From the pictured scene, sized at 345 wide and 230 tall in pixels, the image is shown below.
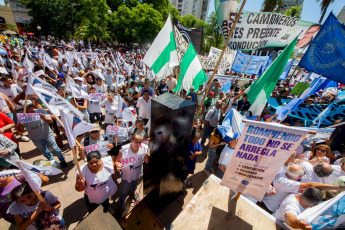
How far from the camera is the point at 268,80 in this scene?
353 cm

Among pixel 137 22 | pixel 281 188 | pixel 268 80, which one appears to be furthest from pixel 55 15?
pixel 281 188

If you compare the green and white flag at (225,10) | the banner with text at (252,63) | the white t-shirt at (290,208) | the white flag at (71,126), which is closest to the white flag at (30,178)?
the white flag at (71,126)

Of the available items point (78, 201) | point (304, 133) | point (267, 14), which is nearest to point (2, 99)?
point (78, 201)

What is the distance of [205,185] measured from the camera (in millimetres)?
2701

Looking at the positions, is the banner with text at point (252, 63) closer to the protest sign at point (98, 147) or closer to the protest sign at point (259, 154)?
the protest sign at point (259, 154)

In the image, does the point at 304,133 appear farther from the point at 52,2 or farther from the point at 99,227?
the point at 52,2

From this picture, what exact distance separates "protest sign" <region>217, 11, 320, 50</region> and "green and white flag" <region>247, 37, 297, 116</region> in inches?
58.0

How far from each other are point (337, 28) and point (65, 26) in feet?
148

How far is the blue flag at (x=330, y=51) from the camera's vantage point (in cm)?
373

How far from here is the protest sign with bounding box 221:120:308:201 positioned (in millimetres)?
2000

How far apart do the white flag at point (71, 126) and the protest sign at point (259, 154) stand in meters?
2.50

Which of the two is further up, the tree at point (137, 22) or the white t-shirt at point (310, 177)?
the tree at point (137, 22)

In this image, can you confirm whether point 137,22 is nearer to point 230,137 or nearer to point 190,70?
point 190,70

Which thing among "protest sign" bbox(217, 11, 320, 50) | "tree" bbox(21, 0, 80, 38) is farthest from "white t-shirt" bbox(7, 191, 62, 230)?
"tree" bbox(21, 0, 80, 38)
